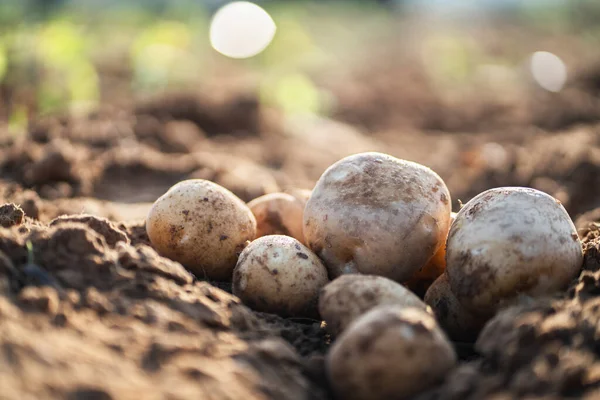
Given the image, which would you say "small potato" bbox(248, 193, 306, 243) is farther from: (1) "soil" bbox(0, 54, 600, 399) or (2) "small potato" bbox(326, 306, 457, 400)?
(2) "small potato" bbox(326, 306, 457, 400)

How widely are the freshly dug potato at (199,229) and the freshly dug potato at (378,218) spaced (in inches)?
14.0

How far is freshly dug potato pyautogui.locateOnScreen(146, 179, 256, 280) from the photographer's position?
116 inches

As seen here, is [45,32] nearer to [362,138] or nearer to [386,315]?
[362,138]

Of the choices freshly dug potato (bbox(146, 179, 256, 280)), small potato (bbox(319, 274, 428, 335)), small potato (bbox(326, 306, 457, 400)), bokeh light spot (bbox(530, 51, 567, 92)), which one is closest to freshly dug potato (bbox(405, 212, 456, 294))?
small potato (bbox(319, 274, 428, 335))

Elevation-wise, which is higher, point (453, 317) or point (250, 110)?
point (250, 110)

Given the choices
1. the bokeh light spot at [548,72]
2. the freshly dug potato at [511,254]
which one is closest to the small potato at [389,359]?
the freshly dug potato at [511,254]

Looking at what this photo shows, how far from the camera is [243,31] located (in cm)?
998

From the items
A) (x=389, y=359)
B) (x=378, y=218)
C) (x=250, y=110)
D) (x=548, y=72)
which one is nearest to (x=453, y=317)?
(x=378, y=218)

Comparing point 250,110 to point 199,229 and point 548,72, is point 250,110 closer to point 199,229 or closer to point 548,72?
point 199,229

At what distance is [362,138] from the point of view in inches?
328

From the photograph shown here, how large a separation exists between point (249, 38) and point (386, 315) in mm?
8519

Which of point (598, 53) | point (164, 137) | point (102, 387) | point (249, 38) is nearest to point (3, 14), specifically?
point (164, 137)

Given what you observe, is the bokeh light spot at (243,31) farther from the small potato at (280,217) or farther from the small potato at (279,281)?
the small potato at (279,281)

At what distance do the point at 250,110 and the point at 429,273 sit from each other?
5039 millimetres
